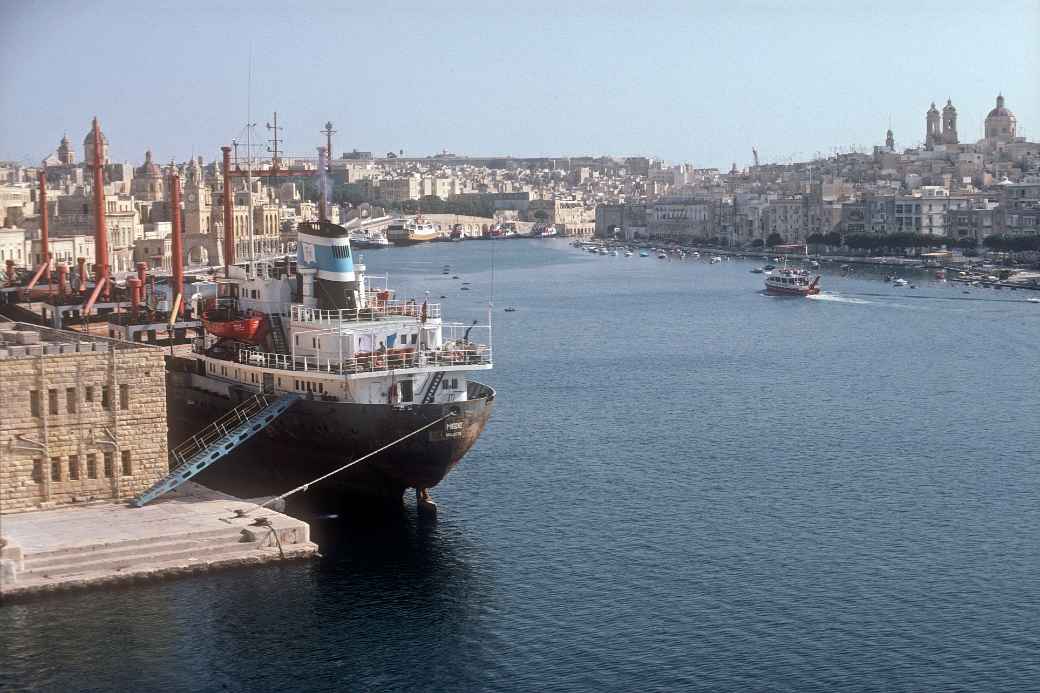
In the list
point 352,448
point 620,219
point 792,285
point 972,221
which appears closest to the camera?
point 352,448

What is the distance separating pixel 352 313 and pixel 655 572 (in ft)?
20.8

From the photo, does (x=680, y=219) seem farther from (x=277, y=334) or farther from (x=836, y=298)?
(x=277, y=334)

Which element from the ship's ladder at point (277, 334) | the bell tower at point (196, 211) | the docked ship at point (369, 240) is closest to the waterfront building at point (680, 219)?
the docked ship at point (369, 240)

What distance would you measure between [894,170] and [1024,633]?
406 feet

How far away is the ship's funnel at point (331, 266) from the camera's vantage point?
74.2 feet

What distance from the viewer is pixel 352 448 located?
20.6 meters

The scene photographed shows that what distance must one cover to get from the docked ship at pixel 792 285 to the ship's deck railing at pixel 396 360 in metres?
42.3

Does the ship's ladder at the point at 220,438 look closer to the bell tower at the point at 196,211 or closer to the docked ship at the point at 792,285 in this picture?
the docked ship at the point at 792,285

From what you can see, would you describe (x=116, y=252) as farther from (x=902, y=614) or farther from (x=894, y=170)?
(x=894, y=170)

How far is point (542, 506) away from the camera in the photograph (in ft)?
71.0

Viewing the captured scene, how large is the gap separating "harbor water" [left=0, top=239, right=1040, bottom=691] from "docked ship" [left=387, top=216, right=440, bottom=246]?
91172 millimetres

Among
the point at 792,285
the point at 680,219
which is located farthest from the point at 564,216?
the point at 792,285

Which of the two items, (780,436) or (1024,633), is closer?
(1024,633)

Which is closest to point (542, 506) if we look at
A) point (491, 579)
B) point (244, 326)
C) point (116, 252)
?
point (491, 579)
